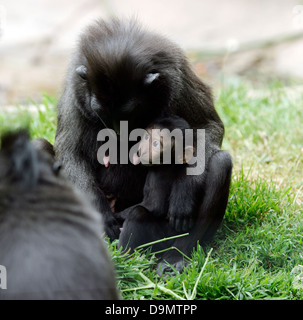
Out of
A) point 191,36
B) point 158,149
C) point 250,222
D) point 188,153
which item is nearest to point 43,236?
point 158,149

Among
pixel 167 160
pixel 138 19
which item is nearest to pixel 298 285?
pixel 167 160

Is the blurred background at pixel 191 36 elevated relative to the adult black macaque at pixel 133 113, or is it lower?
elevated

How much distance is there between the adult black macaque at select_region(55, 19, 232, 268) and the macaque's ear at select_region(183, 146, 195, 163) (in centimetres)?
16

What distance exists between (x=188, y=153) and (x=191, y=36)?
30.5 ft

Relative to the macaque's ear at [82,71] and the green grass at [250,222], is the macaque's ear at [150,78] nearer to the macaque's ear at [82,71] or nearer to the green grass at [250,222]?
the macaque's ear at [82,71]

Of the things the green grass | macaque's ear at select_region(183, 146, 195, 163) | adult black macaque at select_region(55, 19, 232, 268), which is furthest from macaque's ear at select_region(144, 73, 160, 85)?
the green grass

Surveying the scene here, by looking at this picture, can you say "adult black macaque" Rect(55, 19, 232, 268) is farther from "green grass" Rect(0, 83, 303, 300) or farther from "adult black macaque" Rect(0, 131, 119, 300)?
"adult black macaque" Rect(0, 131, 119, 300)

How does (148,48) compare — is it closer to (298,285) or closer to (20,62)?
(298,285)

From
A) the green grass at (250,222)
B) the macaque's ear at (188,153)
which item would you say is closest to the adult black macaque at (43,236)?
the green grass at (250,222)

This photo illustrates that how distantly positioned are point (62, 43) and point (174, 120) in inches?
392

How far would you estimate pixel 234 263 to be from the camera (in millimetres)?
4480

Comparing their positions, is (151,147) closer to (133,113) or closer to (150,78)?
(133,113)

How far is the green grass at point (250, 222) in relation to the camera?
4.14 meters

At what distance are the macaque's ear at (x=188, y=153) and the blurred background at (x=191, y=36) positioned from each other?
7.17m
